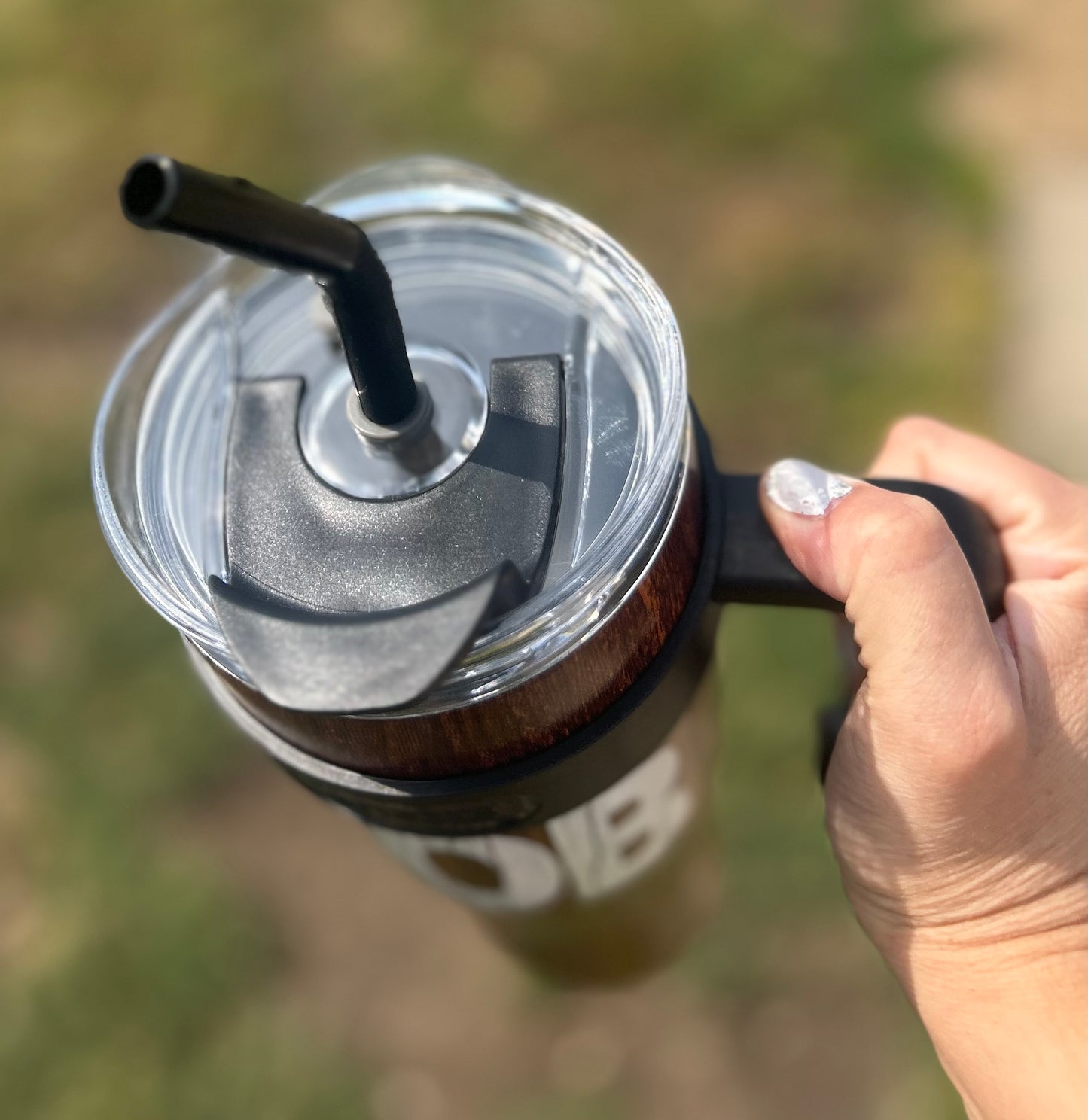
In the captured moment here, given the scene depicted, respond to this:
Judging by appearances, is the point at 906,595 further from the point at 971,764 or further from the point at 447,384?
the point at 447,384

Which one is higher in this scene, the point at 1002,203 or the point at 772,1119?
the point at 1002,203

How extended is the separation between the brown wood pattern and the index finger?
0.32 meters

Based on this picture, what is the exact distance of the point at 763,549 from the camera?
0.69m

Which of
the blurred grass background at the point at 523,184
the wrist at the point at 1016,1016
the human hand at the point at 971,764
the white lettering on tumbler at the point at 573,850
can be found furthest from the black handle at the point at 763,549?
the blurred grass background at the point at 523,184

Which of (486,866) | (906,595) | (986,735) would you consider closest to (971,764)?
(986,735)

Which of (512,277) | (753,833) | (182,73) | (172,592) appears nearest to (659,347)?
(512,277)

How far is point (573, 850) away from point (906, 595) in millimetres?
305

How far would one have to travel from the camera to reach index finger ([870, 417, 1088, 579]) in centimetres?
83

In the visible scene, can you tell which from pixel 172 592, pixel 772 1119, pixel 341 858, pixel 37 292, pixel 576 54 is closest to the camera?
pixel 172 592

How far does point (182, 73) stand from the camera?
1.91m

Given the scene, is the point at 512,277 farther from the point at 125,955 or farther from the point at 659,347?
the point at 125,955

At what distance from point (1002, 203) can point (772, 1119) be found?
4.62ft

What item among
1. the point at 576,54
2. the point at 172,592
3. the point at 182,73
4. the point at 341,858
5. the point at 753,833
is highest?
the point at 576,54

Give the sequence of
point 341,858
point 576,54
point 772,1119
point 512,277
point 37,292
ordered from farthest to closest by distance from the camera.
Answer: point 576,54, point 37,292, point 341,858, point 772,1119, point 512,277
